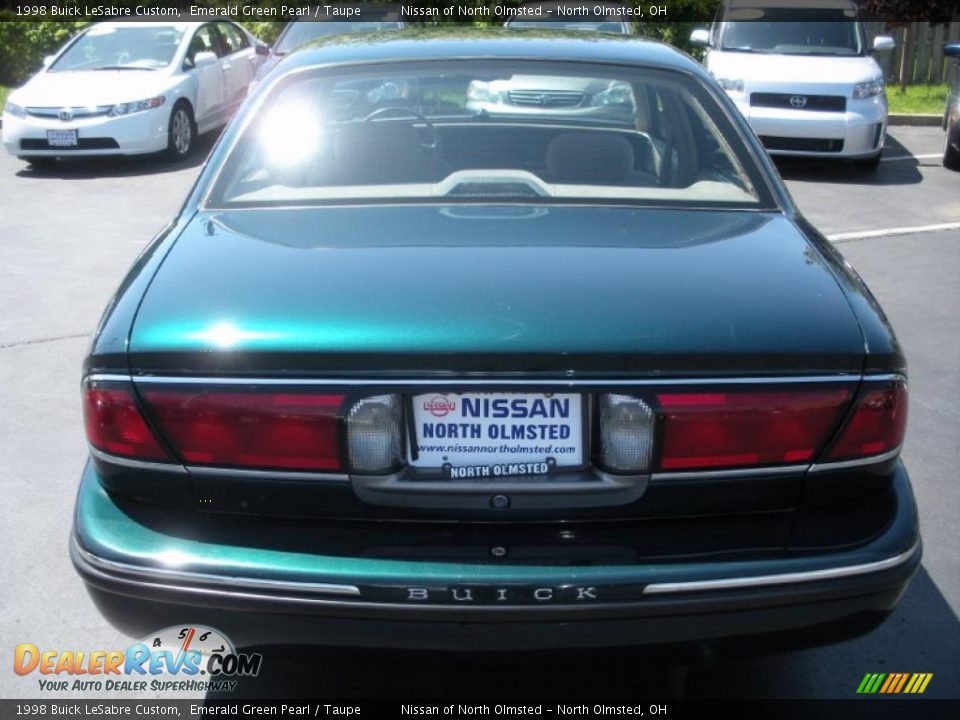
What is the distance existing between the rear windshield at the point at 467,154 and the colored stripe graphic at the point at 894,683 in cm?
133

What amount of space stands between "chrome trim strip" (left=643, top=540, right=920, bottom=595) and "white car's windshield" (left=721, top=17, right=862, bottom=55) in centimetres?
993

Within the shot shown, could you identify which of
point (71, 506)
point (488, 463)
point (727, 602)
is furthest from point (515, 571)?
point (71, 506)

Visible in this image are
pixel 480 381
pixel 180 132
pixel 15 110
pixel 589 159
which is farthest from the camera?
pixel 180 132

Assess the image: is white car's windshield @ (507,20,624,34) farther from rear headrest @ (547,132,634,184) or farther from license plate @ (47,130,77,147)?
rear headrest @ (547,132,634,184)

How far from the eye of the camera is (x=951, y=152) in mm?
11383

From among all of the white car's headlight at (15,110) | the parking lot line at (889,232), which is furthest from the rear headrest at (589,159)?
the white car's headlight at (15,110)

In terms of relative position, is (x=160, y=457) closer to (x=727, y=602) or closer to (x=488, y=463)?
(x=488, y=463)

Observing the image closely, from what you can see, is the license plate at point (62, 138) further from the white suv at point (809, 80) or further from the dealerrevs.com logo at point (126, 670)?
the dealerrevs.com logo at point (126, 670)

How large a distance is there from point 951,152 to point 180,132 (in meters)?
7.53

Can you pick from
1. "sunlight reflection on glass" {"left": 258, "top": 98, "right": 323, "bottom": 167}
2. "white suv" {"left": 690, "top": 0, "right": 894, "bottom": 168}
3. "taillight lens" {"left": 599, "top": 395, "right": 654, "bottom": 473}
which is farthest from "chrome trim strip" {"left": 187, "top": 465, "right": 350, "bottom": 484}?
"white suv" {"left": 690, "top": 0, "right": 894, "bottom": 168}

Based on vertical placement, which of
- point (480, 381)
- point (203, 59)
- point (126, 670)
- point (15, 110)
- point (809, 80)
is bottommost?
point (15, 110)

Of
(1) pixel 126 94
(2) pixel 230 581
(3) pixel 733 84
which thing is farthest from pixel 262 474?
(1) pixel 126 94

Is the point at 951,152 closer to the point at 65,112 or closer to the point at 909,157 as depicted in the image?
the point at 909,157

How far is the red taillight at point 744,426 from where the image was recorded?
2363mm
